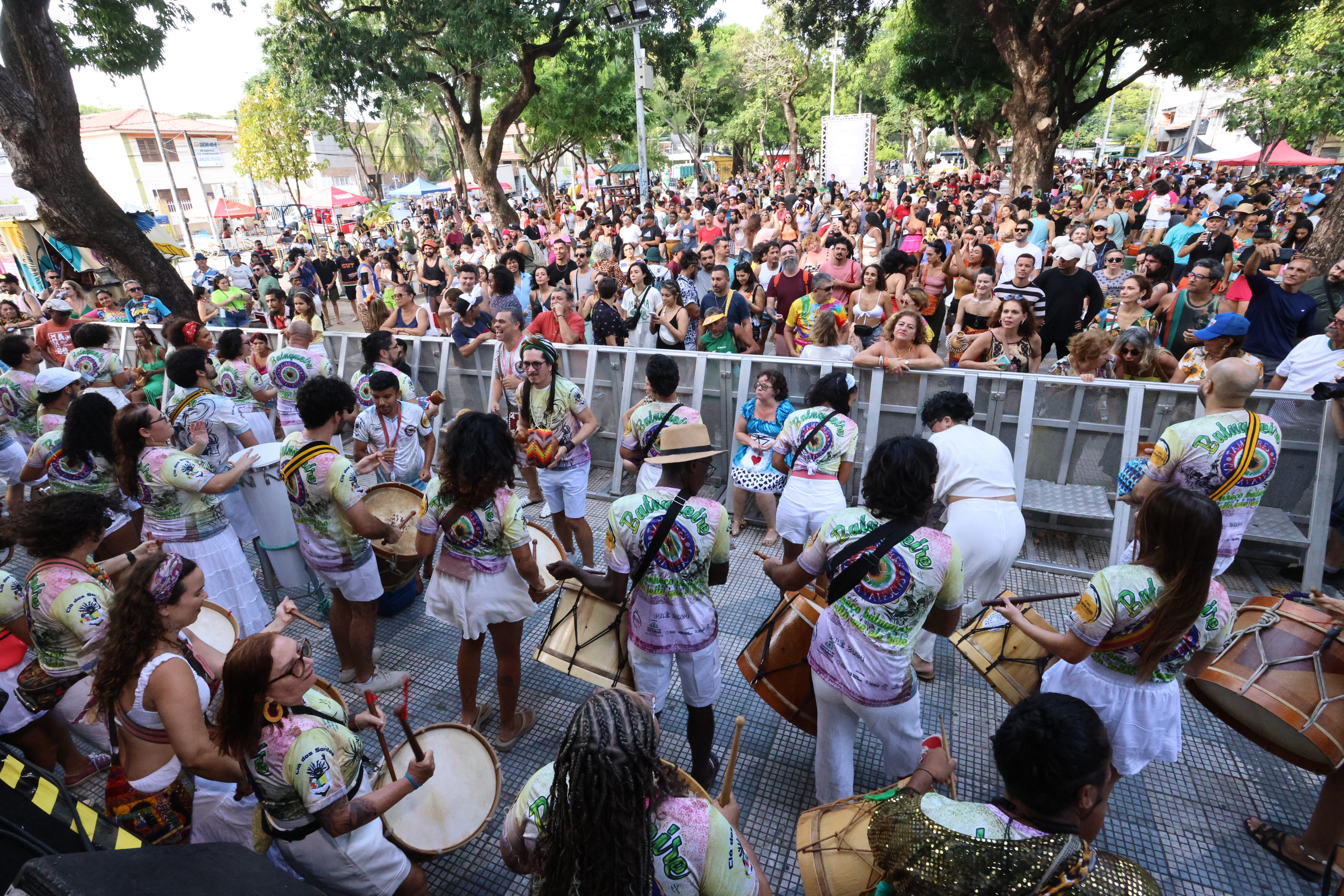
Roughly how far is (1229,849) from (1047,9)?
18.6m

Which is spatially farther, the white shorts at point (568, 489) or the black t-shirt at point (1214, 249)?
the black t-shirt at point (1214, 249)

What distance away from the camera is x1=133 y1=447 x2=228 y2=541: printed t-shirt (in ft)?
12.5

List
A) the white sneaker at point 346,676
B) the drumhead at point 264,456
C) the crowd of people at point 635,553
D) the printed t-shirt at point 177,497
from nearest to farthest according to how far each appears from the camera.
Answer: the crowd of people at point 635,553, the printed t-shirt at point 177,497, the white sneaker at point 346,676, the drumhead at point 264,456

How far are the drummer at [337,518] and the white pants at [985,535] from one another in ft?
10.2

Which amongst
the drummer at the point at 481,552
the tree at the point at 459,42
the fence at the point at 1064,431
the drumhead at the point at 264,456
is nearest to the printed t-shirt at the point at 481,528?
the drummer at the point at 481,552

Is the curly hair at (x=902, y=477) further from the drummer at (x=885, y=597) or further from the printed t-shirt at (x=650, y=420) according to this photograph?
the printed t-shirt at (x=650, y=420)

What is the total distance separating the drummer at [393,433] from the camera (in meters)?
4.79

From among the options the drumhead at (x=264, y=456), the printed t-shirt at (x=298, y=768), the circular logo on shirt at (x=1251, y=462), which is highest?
the circular logo on shirt at (x=1251, y=462)

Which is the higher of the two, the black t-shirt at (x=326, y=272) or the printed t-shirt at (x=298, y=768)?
the black t-shirt at (x=326, y=272)

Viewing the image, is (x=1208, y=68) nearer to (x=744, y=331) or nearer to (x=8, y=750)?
(x=744, y=331)

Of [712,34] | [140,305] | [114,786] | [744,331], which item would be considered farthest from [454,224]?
[114,786]

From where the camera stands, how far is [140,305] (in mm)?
9062

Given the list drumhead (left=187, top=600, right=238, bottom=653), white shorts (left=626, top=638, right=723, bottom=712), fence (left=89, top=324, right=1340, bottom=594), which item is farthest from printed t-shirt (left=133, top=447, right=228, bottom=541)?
white shorts (left=626, top=638, right=723, bottom=712)

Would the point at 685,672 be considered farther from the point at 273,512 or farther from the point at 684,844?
the point at 273,512
